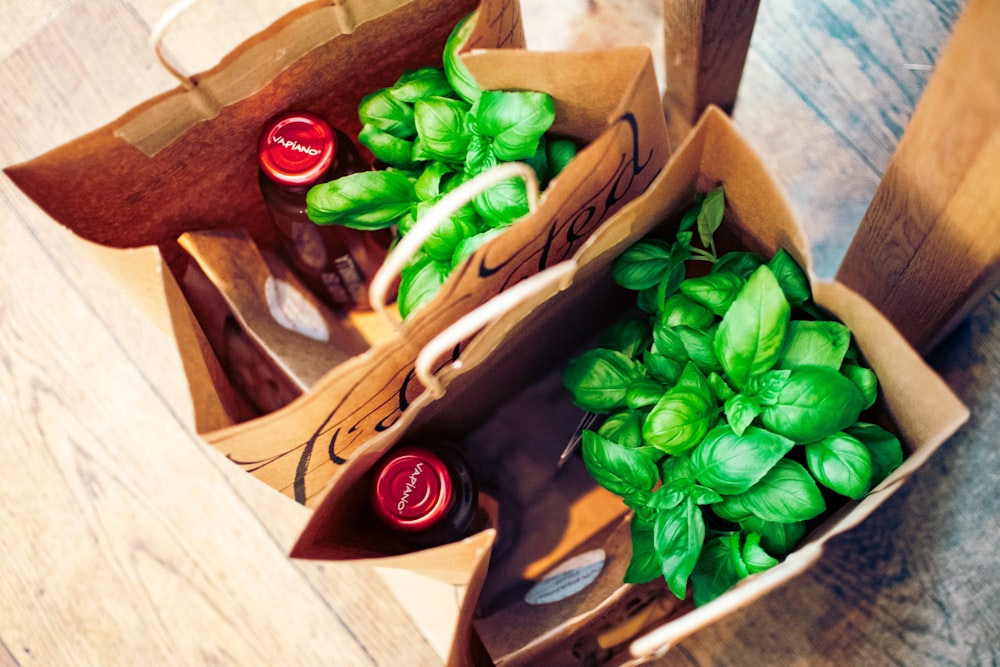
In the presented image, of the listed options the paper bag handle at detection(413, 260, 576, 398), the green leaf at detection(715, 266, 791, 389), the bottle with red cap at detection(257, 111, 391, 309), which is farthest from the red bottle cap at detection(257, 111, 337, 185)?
the green leaf at detection(715, 266, 791, 389)

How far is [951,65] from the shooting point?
1.53ft

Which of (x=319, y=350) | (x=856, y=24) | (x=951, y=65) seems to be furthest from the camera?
(x=856, y=24)

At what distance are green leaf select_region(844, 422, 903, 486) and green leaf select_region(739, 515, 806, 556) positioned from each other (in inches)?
2.5

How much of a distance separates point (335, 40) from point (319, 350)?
288 millimetres

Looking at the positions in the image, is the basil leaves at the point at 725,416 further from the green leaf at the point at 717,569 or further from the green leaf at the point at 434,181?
the green leaf at the point at 434,181

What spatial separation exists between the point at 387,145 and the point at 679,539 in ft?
1.26

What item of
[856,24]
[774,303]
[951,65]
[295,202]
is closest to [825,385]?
[774,303]

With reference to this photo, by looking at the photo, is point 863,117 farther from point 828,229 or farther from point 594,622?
point 594,622

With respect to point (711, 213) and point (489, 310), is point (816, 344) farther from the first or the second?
point (489, 310)

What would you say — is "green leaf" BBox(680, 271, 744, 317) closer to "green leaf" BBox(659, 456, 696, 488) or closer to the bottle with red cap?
"green leaf" BBox(659, 456, 696, 488)

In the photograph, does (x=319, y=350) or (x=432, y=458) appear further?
(x=319, y=350)

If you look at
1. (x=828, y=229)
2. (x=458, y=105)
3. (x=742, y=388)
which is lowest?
(x=828, y=229)

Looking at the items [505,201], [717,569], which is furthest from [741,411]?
[505,201]

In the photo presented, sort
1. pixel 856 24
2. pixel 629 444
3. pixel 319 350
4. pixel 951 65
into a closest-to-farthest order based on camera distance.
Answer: pixel 951 65
pixel 629 444
pixel 319 350
pixel 856 24
